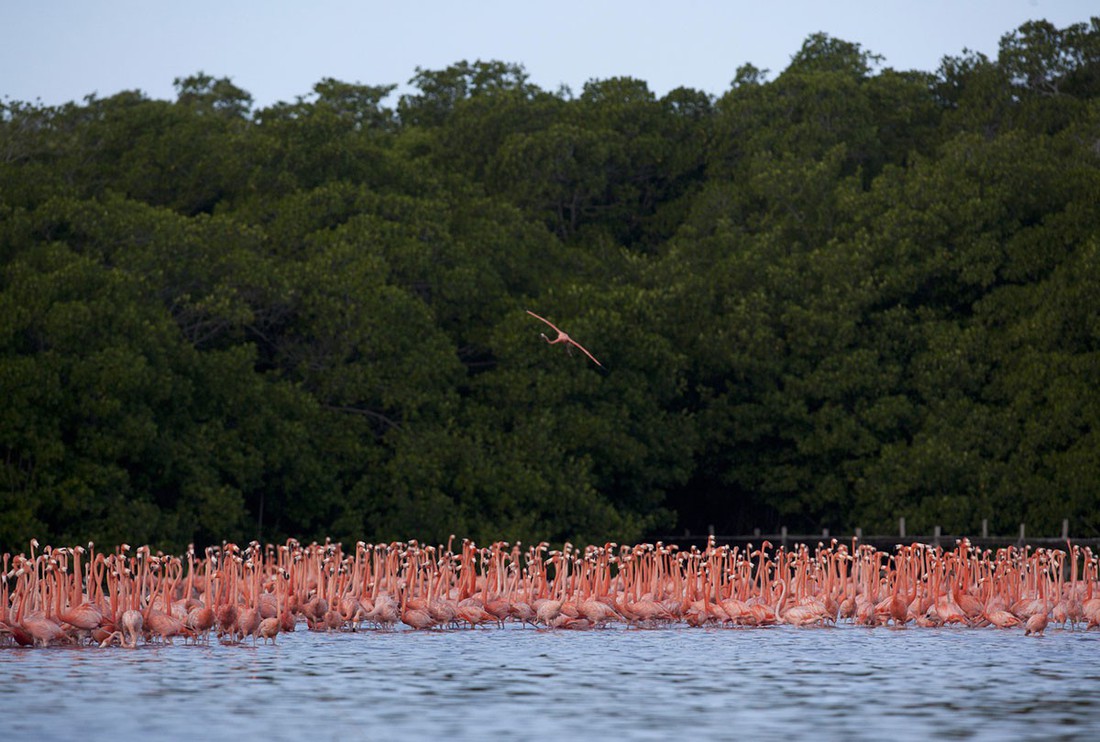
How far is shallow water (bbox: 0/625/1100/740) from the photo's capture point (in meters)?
15.8

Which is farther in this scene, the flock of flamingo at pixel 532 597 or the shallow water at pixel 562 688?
the flock of flamingo at pixel 532 597

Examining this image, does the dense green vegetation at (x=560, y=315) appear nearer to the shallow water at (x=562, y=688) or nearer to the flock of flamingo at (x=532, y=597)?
the flock of flamingo at (x=532, y=597)

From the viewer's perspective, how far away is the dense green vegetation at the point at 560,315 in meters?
41.3

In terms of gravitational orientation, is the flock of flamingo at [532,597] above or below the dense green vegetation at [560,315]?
below

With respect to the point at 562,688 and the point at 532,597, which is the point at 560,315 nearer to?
the point at 532,597

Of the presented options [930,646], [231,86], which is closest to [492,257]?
[231,86]

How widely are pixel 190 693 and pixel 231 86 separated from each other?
60.1 m

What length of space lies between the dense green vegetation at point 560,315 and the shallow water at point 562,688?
16915 mm

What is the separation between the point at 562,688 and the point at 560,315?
109 ft

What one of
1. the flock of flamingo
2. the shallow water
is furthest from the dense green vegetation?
the shallow water

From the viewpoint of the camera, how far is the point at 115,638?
75.9 ft

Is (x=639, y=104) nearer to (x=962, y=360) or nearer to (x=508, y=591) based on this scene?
(x=962, y=360)

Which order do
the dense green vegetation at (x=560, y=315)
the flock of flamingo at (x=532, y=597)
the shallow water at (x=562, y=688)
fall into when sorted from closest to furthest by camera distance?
the shallow water at (x=562, y=688)
the flock of flamingo at (x=532, y=597)
the dense green vegetation at (x=560, y=315)

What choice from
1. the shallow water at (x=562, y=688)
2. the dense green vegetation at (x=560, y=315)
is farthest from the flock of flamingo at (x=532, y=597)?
the dense green vegetation at (x=560, y=315)
